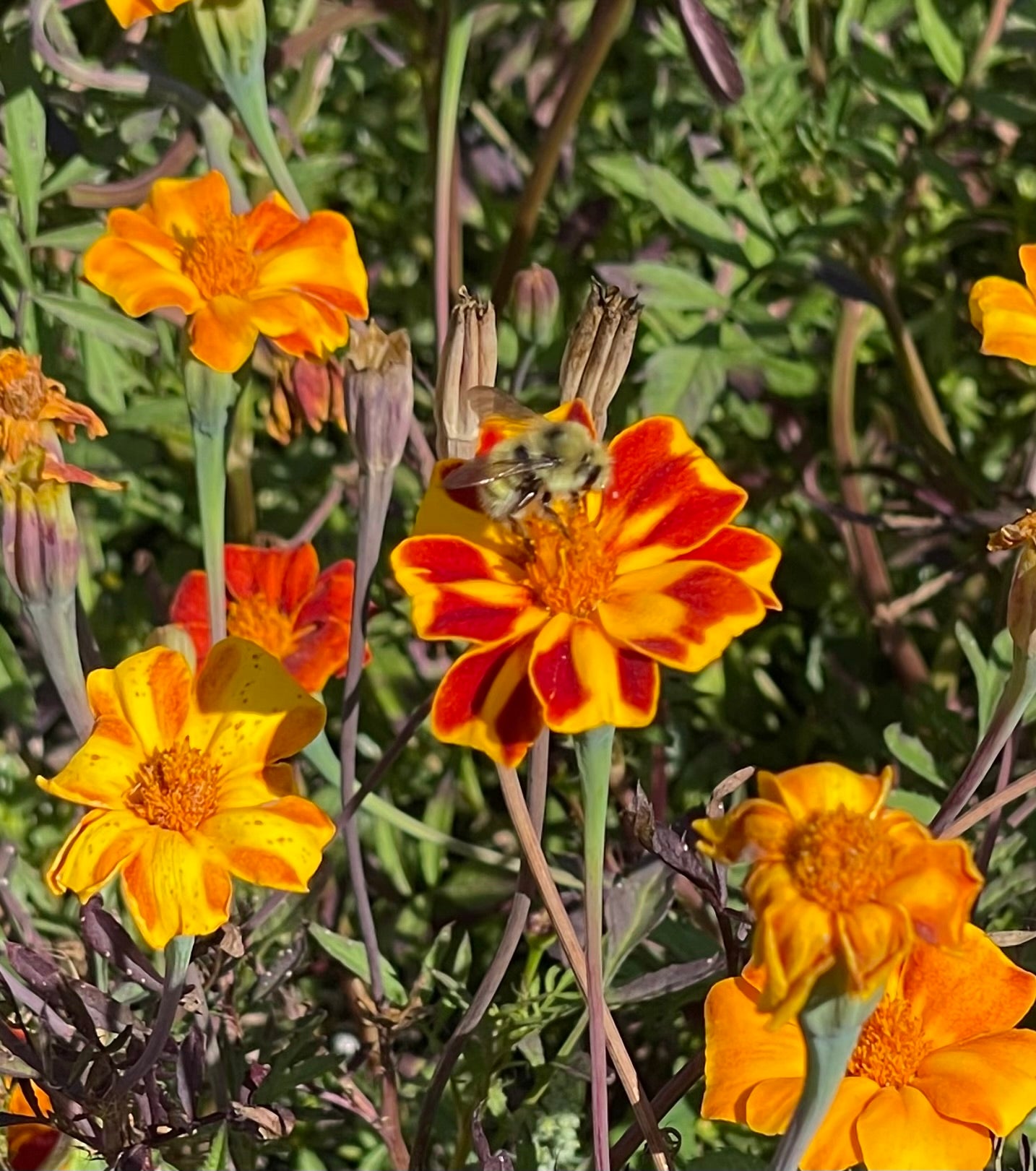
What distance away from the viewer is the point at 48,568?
875 mm

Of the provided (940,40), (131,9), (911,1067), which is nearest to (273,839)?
(911,1067)

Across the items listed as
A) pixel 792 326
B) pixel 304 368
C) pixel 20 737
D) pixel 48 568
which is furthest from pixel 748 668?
pixel 48 568

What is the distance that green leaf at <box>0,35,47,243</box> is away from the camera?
49.1 inches

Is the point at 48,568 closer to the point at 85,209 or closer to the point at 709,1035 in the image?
the point at 709,1035

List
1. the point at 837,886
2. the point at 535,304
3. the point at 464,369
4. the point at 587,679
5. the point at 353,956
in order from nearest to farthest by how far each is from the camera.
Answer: the point at 837,886 → the point at 587,679 → the point at 464,369 → the point at 353,956 → the point at 535,304

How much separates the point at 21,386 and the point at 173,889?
0.34 metres

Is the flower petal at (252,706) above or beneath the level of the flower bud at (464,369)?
beneath

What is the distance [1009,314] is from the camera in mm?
975

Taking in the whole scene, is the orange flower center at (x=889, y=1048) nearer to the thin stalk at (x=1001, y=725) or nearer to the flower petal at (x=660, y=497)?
the thin stalk at (x=1001, y=725)

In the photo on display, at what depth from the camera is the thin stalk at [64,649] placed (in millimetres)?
890

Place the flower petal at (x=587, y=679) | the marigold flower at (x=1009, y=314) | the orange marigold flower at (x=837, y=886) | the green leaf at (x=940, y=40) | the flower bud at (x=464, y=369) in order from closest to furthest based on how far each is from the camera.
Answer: the orange marigold flower at (x=837, y=886)
the flower petal at (x=587, y=679)
the flower bud at (x=464, y=369)
the marigold flower at (x=1009, y=314)
the green leaf at (x=940, y=40)

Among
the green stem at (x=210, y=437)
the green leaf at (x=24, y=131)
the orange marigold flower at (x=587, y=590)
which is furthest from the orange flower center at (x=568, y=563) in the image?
the green leaf at (x=24, y=131)

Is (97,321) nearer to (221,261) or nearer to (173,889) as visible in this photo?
(221,261)

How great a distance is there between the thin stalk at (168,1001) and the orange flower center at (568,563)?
0.87ft
